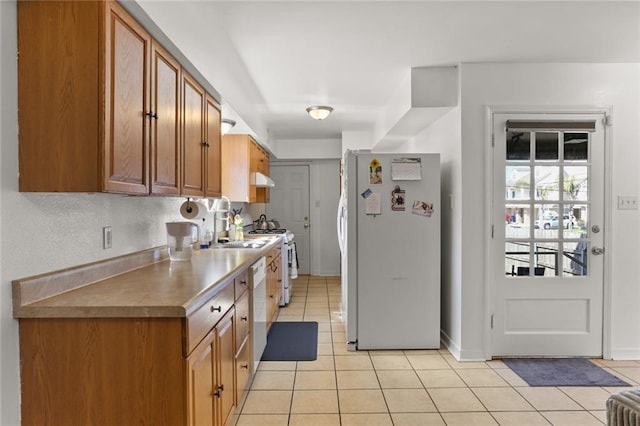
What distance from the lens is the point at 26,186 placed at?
143 cm

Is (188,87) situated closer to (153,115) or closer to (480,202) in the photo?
(153,115)

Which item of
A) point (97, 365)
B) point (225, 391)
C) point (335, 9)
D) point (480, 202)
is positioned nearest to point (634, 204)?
point (480, 202)

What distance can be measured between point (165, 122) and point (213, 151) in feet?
2.96

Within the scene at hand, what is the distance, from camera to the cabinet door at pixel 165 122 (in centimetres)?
187

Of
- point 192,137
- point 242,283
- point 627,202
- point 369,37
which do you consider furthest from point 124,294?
point 627,202

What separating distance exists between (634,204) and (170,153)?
3568mm

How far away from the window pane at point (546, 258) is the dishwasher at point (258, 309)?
2.25 m

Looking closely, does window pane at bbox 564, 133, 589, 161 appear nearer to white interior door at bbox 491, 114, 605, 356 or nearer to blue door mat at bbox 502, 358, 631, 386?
white interior door at bbox 491, 114, 605, 356

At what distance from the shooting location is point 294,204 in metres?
7.23

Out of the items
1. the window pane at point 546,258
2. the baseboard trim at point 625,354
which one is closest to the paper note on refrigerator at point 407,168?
the window pane at point 546,258

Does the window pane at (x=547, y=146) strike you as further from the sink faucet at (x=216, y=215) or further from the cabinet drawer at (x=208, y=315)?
the sink faucet at (x=216, y=215)

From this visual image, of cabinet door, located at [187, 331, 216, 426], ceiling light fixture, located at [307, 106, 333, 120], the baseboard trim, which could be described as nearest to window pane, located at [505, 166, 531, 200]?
the baseboard trim

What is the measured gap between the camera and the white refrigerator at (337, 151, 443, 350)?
3496 mm

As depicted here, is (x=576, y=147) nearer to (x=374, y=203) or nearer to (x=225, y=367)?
(x=374, y=203)
